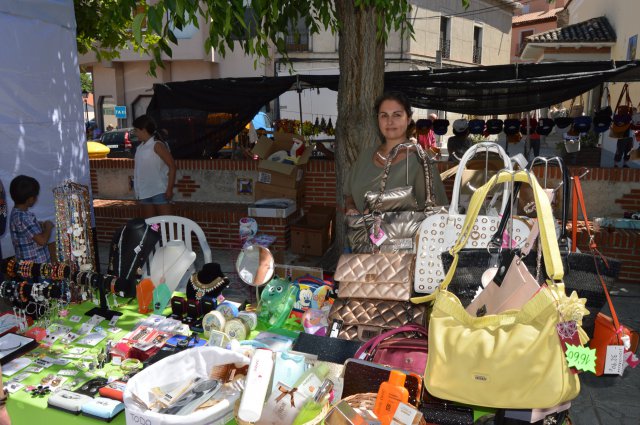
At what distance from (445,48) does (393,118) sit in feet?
76.3

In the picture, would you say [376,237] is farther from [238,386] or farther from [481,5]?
[481,5]

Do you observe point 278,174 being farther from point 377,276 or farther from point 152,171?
point 377,276

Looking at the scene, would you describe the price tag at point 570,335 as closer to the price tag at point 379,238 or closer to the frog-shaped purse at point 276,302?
the price tag at point 379,238

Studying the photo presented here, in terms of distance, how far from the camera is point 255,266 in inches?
116

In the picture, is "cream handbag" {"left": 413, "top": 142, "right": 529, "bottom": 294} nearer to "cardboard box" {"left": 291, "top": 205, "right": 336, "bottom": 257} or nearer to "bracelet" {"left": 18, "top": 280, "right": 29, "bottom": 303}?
"bracelet" {"left": 18, "top": 280, "right": 29, "bottom": 303}

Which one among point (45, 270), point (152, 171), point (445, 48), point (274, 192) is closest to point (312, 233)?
point (274, 192)

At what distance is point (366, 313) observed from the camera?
8.11 ft

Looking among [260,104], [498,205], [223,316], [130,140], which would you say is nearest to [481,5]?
[130,140]

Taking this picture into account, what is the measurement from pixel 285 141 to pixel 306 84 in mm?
876

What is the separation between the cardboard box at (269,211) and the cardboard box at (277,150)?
0.46 meters

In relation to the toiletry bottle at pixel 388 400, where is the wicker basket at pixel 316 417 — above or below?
below

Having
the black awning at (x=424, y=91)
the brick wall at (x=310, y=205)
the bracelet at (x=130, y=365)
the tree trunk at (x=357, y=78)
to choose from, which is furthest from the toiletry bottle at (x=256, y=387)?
the black awning at (x=424, y=91)

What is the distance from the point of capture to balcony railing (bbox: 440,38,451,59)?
24.3 metres

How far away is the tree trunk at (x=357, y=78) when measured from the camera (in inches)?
183
